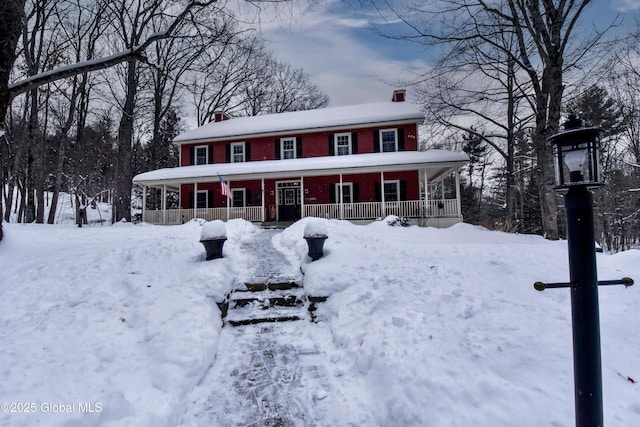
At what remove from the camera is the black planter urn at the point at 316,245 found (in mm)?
6238

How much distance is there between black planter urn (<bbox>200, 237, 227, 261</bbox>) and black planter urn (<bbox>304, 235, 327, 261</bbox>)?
1.74m

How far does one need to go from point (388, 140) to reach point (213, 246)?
508 inches

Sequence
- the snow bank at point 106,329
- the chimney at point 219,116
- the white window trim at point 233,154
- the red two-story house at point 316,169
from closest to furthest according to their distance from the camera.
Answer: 1. the snow bank at point 106,329
2. the red two-story house at point 316,169
3. the white window trim at point 233,154
4. the chimney at point 219,116

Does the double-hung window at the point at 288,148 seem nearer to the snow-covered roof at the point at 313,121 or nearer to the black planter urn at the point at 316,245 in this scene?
the snow-covered roof at the point at 313,121

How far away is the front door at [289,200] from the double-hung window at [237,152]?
124 inches

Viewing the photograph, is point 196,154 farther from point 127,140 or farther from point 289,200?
point 289,200

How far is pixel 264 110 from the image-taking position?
2753cm

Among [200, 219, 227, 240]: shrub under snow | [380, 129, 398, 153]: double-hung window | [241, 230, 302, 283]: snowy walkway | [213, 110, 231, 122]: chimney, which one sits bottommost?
[241, 230, 302, 283]: snowy walkway

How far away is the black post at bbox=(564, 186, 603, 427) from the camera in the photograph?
1.88m

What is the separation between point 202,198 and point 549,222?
17248 mm

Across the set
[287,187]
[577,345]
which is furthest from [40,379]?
[287,187]

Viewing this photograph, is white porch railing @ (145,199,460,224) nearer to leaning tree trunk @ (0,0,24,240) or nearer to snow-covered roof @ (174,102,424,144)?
snow-covered roof @ (174,102,424,144)

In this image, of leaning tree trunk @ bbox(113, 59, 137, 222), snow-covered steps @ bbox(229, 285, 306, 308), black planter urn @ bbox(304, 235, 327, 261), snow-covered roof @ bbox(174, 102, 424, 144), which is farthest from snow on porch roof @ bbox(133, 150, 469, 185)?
snow-covered steps @ bbox(229, 285, 306, 308)

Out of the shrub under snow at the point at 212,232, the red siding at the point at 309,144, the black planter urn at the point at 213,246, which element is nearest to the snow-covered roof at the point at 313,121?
the red siding at the point at 309,144
